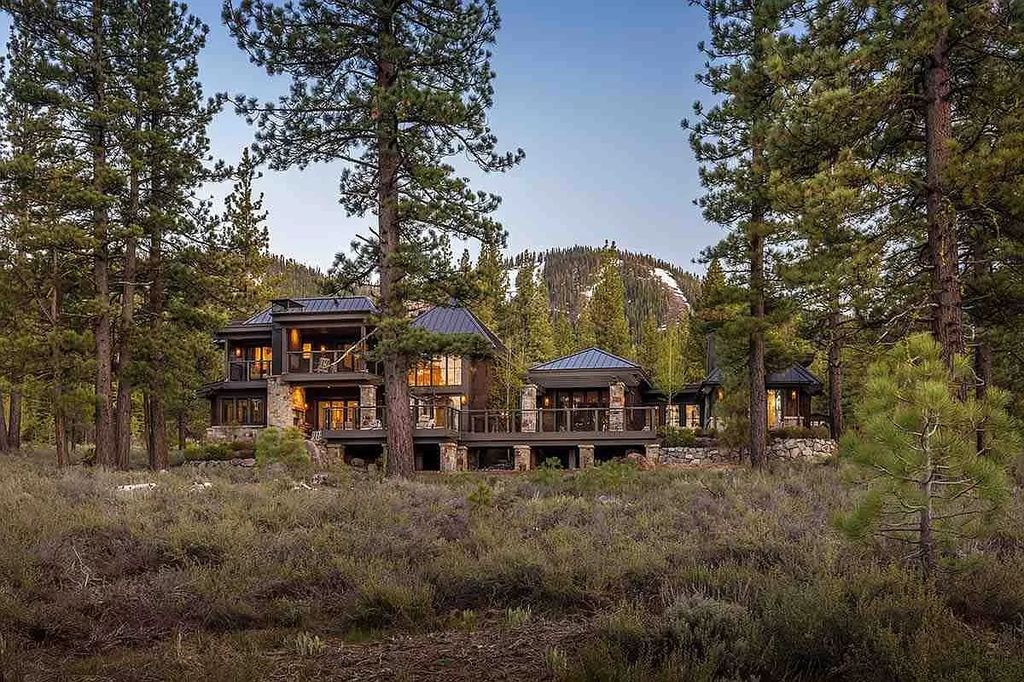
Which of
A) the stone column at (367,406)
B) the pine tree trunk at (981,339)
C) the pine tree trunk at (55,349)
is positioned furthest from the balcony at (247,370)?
the pine tree trunk at (981,339)

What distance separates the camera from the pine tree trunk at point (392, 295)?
18281 mm

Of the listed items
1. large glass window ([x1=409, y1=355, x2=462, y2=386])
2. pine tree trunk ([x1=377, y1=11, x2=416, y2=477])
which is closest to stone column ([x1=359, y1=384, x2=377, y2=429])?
large glass window ([x1=409, y1=355, x2=462, y2=386])

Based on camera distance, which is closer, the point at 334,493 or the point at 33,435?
the point at 334,493

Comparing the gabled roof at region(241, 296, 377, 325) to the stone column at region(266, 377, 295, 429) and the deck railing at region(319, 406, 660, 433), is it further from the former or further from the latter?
the deck railing at region(319, 406, 660, 433)

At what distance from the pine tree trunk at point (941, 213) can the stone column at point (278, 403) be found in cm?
2855

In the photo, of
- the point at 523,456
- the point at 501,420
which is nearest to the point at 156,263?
the point at 523,456

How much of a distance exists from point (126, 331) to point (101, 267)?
214 centimetres

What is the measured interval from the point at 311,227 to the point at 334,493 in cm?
3425

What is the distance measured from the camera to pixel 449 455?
102 ft

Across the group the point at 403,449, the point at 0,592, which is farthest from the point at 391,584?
the point at 403,449

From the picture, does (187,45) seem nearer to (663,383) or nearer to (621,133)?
(621,133)

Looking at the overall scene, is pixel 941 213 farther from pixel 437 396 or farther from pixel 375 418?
pixel 375 418

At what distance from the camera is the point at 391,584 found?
7.60m

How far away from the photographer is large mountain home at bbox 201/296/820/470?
102 feet
